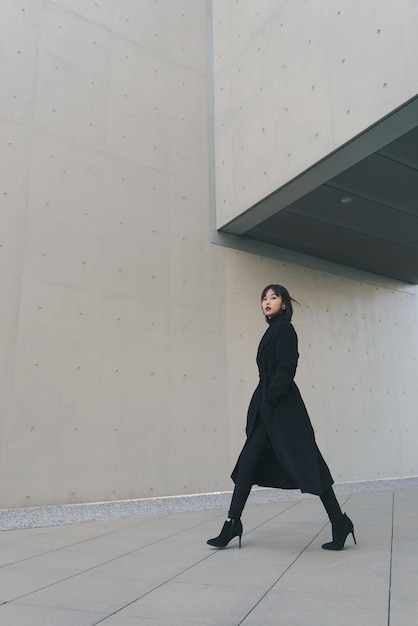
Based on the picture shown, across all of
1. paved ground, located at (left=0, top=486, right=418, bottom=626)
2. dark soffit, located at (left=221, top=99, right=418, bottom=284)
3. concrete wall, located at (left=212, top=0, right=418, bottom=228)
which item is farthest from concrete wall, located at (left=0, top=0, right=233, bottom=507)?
paved ground, located at (left=0, top=486, right=418, bottom=626)

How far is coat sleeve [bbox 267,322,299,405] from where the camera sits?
2789 mm

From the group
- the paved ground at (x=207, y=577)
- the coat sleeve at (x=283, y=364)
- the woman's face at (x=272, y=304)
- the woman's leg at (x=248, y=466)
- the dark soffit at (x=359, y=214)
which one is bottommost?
the paved ground at (x=207, y=577)

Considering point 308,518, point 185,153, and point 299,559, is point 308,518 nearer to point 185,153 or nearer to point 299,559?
point 299,559

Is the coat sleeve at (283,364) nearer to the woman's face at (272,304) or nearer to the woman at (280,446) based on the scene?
the woman at (280,446)

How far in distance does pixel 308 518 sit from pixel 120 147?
15.7ft

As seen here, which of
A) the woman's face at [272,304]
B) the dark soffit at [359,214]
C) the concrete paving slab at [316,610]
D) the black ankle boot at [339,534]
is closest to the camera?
the concrete paving slab at [316,610]

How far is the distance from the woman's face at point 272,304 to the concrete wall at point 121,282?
2813 millimetres

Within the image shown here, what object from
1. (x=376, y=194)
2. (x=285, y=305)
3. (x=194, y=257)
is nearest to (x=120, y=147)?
(x=194, y=257)

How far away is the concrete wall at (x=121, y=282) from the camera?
4.97 metres

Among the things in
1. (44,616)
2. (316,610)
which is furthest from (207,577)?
(44,616)

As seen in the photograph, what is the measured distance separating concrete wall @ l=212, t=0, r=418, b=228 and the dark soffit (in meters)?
0.23

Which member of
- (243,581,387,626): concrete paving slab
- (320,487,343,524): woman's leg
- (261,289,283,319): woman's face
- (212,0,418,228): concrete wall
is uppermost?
(212,0,418,228): concrete wall

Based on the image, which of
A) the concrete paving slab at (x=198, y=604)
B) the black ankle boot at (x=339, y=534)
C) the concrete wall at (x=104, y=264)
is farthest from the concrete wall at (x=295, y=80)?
the concrete paving slab at (x=198, y=604)

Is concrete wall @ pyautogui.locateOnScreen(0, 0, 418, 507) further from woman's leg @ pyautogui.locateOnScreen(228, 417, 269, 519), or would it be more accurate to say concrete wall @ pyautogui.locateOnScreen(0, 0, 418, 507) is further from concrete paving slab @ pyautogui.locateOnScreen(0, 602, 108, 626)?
concrete paving slab @ pyautogui.locateOnScreen(0, 602, 108, 626)
